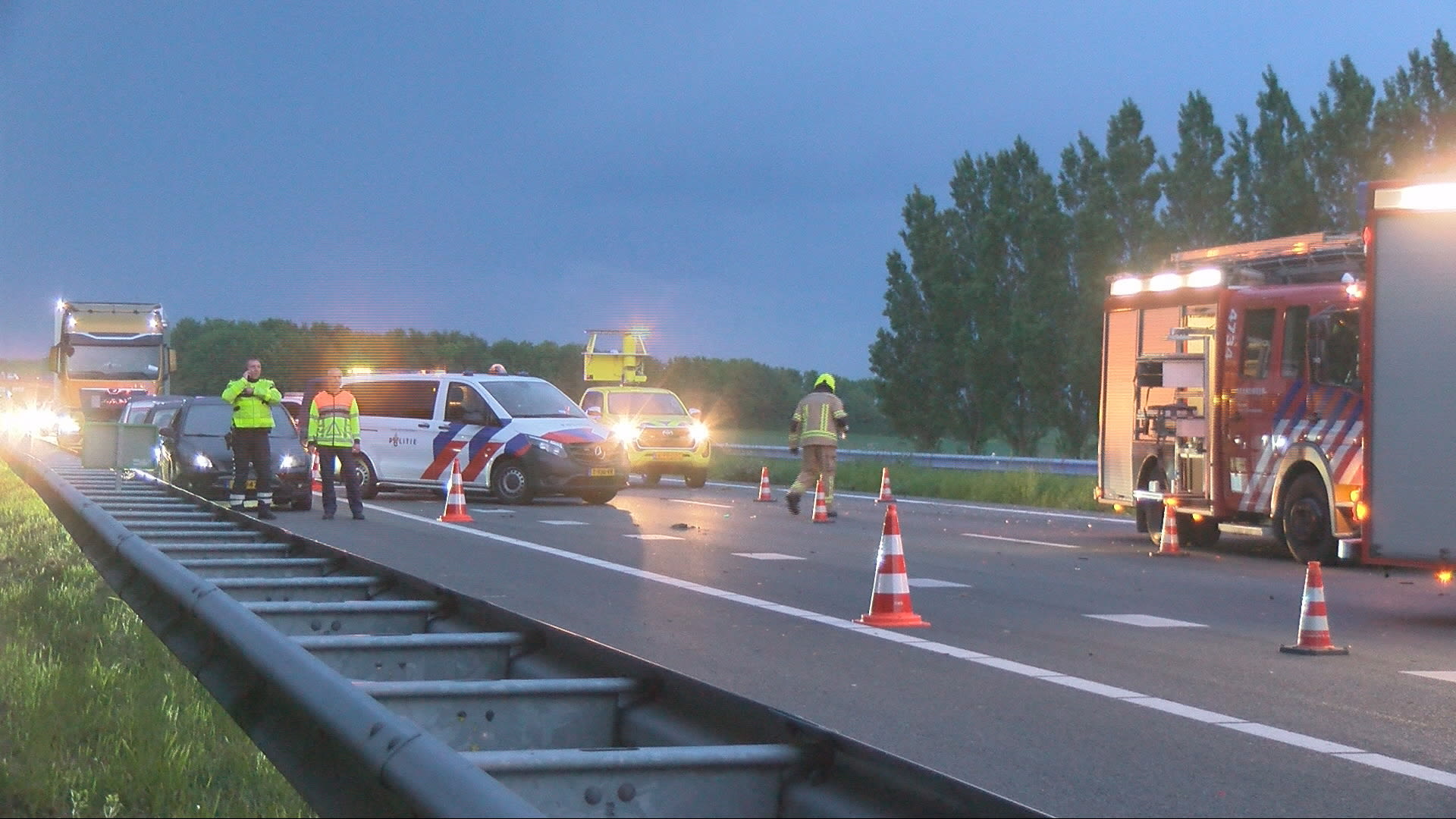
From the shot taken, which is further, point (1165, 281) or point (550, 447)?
point (550, 447)

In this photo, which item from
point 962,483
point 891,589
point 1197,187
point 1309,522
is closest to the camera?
point 891,589

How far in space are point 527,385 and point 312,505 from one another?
3.59 meters

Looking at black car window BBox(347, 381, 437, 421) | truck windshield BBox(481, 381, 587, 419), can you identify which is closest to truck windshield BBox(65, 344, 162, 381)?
black car window BBox(347, 381, 437, 421)

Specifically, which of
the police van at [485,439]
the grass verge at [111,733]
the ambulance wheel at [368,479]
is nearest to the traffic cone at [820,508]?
the police van at [485,439]

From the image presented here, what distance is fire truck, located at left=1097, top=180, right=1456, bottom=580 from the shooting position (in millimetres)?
12383

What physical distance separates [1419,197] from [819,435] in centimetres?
1151

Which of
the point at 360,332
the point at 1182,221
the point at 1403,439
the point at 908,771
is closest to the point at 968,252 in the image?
the point at 1182,221

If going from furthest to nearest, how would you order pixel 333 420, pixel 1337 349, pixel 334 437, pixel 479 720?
pixel 333 420, pixel 334 437, pixel 1337 349, pixel 479 720

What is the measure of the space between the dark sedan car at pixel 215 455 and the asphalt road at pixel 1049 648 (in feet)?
10.6

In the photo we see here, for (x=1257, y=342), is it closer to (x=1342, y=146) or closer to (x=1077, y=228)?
(x=1342, y=146)

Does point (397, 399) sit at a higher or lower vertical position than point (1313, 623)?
higher

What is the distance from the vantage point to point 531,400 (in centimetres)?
2698

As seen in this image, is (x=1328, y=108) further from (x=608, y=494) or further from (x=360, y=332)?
(x=360, y=332)

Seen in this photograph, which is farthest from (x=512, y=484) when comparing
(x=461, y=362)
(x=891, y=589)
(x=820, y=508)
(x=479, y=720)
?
(x=461, y=362)
